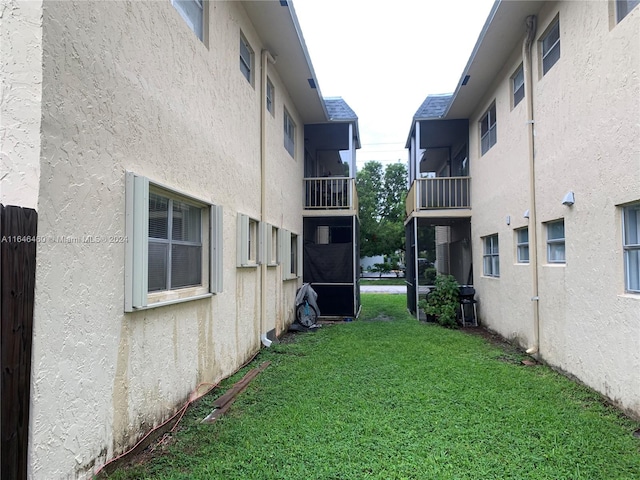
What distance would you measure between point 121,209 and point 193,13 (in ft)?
9.16

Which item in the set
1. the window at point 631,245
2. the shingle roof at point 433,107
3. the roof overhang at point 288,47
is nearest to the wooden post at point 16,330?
the window at point 631,245

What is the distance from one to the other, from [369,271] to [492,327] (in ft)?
97.5

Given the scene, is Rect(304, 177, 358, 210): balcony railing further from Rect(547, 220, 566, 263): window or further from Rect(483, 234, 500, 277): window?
Rect(547, 220, 566, 263): window

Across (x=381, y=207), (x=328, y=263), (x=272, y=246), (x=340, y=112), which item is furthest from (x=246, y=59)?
(x=381, y=207)

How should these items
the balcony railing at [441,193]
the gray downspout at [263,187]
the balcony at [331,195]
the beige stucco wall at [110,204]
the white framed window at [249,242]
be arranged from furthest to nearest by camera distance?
the balcony at [331,195] < the balcony railing at [441,193] < the gray downspout at [263,187] < the white framed window at [249,242] < the beige stucco wall at [110,204]

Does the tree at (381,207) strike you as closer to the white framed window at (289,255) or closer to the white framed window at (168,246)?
the white framed window at (289,255)

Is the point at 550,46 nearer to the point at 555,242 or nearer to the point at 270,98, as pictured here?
the point at 555,242

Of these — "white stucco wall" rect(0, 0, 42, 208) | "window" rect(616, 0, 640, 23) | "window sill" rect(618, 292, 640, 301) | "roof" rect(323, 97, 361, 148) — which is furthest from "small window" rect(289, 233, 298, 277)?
"white stucco wall" rect(0, 0, 42, 208)

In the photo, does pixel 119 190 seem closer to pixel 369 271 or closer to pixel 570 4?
pixel 570 4

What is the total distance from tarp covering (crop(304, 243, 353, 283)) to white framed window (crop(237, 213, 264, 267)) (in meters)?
4.16

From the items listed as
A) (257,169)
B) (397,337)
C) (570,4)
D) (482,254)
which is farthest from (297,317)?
(570,4)

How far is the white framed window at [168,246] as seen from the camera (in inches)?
115

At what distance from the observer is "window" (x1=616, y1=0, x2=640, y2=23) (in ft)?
12.9

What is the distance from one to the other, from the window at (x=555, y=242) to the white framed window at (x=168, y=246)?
16.1 feet
